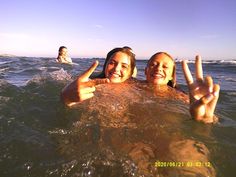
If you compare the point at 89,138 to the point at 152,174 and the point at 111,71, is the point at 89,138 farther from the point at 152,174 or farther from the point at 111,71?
the point at 111,71

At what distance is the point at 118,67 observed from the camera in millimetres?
4363

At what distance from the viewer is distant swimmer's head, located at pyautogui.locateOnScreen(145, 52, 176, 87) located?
444 cm

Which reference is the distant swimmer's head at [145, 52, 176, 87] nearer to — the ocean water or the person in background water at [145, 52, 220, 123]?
the ocean water

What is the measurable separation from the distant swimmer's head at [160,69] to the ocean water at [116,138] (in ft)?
0.58

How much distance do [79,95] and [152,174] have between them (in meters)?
1.05

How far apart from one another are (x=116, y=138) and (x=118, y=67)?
144cm

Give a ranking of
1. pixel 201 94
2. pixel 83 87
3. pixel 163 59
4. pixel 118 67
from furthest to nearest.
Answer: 1. pixel 163 59
2. pixel 118 67
3. pixel 201 94
4. pixel 83 87

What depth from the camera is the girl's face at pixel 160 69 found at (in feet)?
14.6

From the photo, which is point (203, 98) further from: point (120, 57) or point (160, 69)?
point (120, 57)

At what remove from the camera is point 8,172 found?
2605 mm

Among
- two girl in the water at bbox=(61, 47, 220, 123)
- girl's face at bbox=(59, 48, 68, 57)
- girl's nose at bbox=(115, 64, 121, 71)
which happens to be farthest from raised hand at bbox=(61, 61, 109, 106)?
girl's face at bbox=(59, 48, 68, 57)

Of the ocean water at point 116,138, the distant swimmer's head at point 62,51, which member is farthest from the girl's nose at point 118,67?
the distant swimmer's head at point 62,51

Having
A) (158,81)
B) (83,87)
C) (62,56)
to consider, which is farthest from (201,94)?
(62,56)
